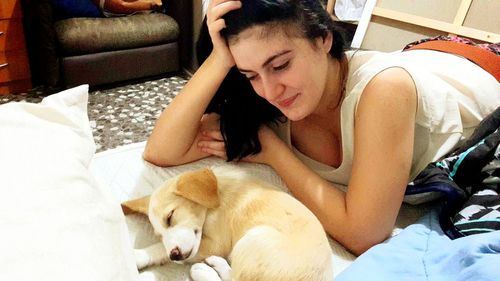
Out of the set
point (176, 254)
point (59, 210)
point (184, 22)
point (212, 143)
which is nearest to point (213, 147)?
point (212, 143)

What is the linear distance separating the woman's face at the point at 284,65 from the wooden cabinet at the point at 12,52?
2.12 m

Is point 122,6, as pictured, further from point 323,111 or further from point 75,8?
point 323,111

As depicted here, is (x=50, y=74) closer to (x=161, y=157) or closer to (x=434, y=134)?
(x=161, y=157)

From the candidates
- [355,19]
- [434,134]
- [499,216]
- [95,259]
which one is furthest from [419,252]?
[355,19]

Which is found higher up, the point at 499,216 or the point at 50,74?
the point at 499,216

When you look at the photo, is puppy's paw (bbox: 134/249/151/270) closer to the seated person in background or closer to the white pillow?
the white pillow

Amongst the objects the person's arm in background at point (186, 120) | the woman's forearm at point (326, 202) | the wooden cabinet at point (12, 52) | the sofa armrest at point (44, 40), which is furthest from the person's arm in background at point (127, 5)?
the woman's forearm at point (326, 202)

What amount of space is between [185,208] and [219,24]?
1.39 ft

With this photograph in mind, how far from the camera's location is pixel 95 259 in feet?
1.73

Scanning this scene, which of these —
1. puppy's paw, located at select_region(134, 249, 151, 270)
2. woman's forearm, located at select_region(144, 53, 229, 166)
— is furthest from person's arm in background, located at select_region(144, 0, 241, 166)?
puppy's paw, located at select_region(134, 249, 151, 270)

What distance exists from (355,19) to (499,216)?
2.05 m

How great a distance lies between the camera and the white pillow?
49cm

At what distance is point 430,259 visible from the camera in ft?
2.47

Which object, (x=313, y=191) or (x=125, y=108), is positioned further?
(x=125, y=108)
